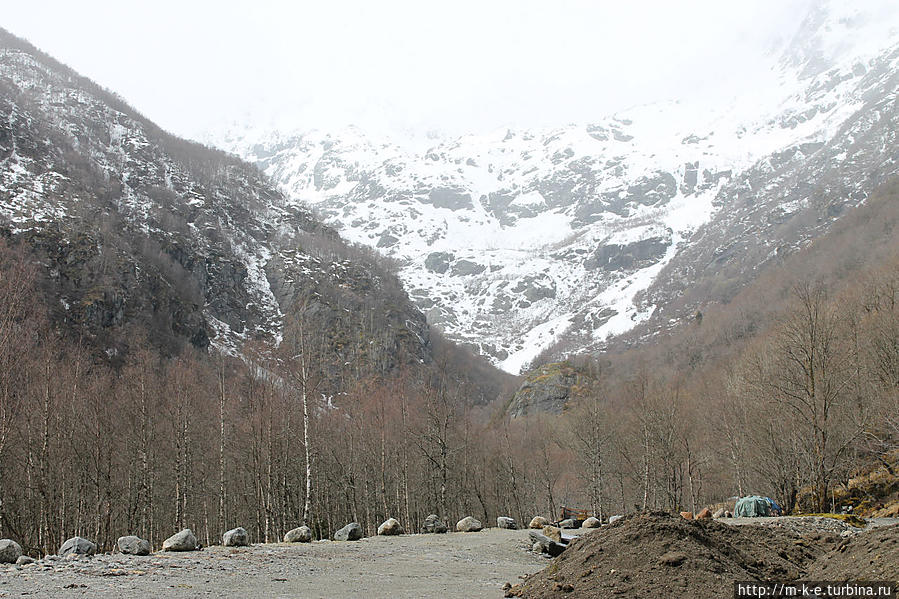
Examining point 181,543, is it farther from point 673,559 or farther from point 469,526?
point 469,526

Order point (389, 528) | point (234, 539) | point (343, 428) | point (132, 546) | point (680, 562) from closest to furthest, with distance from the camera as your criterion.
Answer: point (680, 562) < point (132, 546) < point (234, 539) < point (389, 528) < point (343, 428)

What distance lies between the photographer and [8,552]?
1376 cm

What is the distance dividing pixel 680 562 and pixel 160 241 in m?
117

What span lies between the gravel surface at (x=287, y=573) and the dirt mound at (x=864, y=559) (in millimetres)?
6198

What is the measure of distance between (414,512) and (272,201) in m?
145

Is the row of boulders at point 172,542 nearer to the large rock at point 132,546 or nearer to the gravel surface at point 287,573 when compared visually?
the large rock at point 132,546

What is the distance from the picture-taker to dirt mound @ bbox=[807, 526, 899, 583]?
9354 millimetres

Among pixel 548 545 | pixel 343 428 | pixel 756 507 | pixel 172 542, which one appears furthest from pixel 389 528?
pixel 343 428

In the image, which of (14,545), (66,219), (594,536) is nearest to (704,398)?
(594,536)

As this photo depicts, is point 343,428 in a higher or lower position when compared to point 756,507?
higher

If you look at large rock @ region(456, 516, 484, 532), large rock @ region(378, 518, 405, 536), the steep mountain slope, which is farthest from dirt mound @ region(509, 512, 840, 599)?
the steep mountain slope

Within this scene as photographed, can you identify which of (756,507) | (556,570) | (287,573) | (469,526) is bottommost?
(756,507)

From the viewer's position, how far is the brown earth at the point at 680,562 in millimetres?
9891

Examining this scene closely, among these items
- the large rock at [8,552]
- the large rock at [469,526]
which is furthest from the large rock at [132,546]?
the large rock at [469,526]
